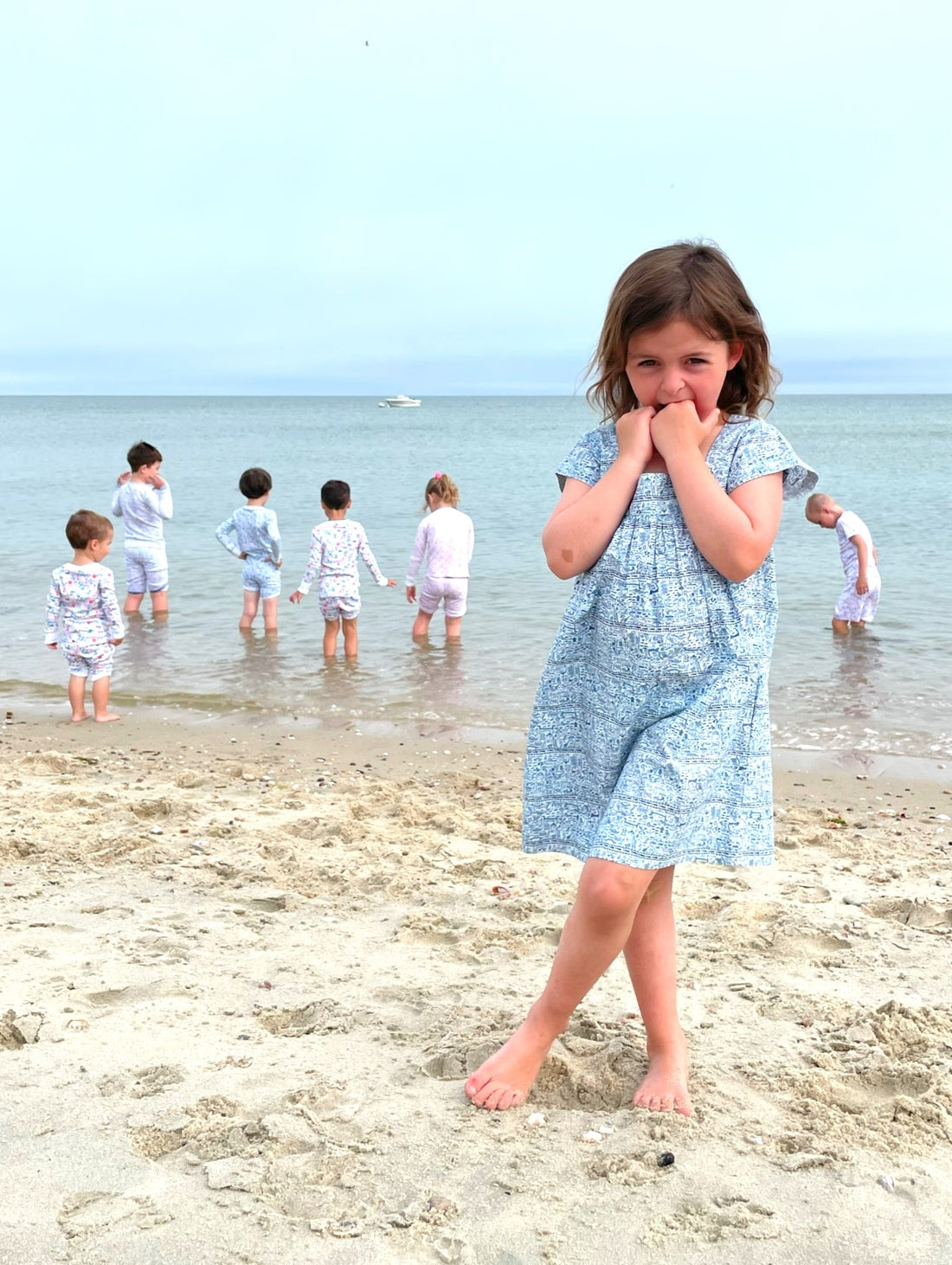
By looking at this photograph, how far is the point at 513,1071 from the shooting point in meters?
2.68

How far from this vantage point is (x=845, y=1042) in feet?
9.56

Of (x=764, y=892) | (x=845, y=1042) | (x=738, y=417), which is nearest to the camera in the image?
(x=738, y=417)

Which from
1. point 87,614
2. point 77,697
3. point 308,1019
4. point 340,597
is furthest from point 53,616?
point 308,1019

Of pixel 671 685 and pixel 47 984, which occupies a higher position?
pixel 671 685

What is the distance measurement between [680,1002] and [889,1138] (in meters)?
0.79

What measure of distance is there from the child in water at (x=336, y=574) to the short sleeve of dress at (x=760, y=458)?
691cm

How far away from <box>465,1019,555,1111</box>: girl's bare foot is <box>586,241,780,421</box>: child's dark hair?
4.87 feet

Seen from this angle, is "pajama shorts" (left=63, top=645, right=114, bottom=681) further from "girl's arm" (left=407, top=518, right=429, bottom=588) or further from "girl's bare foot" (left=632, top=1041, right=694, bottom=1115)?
"girl's bare foot" (left=632, top=1041, right=694, bottom=1115)

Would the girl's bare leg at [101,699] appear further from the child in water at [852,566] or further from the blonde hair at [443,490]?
the child in water at [852,566]

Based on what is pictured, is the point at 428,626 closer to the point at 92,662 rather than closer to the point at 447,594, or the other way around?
the point at 447,594

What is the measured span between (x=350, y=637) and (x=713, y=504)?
730 centimetres

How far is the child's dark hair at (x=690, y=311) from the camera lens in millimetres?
2406

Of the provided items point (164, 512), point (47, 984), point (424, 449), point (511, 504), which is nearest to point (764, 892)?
point (47, 984)

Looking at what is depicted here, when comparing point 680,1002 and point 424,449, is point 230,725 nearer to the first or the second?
point 680,1002
